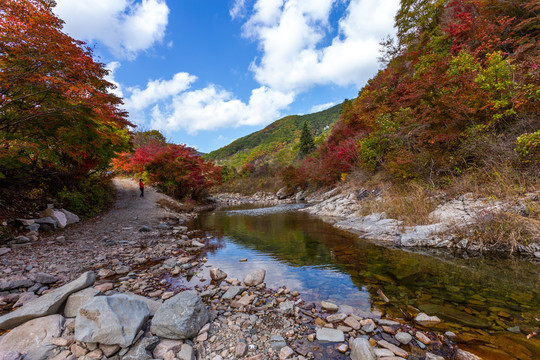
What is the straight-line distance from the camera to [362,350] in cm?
229

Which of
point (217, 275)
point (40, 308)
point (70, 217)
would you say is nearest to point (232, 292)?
point (217, 275)

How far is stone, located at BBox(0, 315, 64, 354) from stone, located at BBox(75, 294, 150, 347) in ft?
1.37

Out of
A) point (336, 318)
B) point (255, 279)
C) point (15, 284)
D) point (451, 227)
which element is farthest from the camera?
point (451, 227)

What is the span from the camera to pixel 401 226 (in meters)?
7.38

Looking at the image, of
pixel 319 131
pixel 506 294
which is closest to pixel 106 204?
pixel 506 294

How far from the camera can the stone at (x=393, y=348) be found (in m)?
2.34

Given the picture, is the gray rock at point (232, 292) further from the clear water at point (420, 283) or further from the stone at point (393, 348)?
the stone at point (393, 348)

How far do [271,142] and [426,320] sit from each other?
233 feet

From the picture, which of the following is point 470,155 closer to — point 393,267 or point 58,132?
point 393,267

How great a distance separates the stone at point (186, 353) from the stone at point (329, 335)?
1443 millimetres

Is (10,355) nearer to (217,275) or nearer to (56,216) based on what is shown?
(217,275)

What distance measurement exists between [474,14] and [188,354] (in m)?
17.6

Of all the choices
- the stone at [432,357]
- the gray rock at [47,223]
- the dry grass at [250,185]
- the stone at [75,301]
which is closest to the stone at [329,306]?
the stone at [432,357]

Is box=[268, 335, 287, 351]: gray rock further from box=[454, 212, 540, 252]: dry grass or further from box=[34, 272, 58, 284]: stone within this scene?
box=[454, 212, 540, 252]: dry grass
